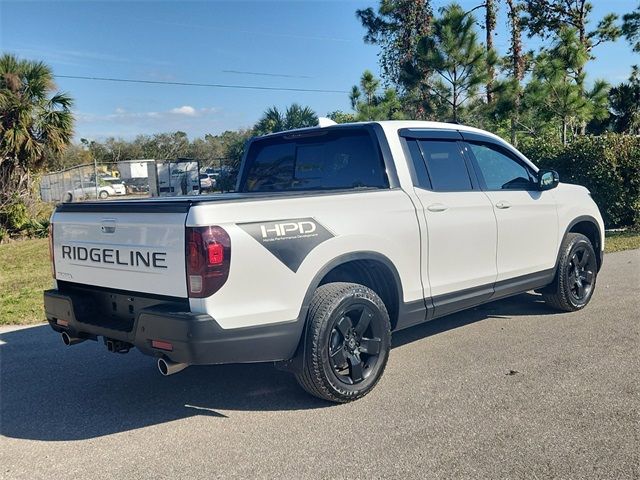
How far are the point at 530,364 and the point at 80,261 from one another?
3480mm

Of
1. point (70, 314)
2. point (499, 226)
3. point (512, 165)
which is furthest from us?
point (512, 165)

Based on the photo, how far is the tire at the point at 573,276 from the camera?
6.13 meters

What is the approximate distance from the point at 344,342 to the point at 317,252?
69cm

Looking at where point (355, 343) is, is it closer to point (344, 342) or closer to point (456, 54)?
point (344, 342)

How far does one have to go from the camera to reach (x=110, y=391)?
4.57 meters

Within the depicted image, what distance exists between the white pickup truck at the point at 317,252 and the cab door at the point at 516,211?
2cm

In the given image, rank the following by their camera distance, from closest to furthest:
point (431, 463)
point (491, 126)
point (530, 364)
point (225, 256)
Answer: point (431, 463) < point (225, 256) < point (530, 364) < point (491, 126)

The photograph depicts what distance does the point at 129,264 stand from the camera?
3826mm

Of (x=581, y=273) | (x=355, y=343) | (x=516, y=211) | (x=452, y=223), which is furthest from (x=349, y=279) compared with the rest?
(x=581, y=273)

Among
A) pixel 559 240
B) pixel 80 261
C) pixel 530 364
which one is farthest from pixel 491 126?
pixel 80 261

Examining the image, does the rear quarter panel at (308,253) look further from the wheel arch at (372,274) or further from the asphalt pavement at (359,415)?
the asphalt pavement at (359,415)

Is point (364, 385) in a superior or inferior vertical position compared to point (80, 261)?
inferior

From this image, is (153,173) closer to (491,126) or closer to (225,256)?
(491,126)

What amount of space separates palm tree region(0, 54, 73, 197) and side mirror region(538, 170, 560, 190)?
14.1m
